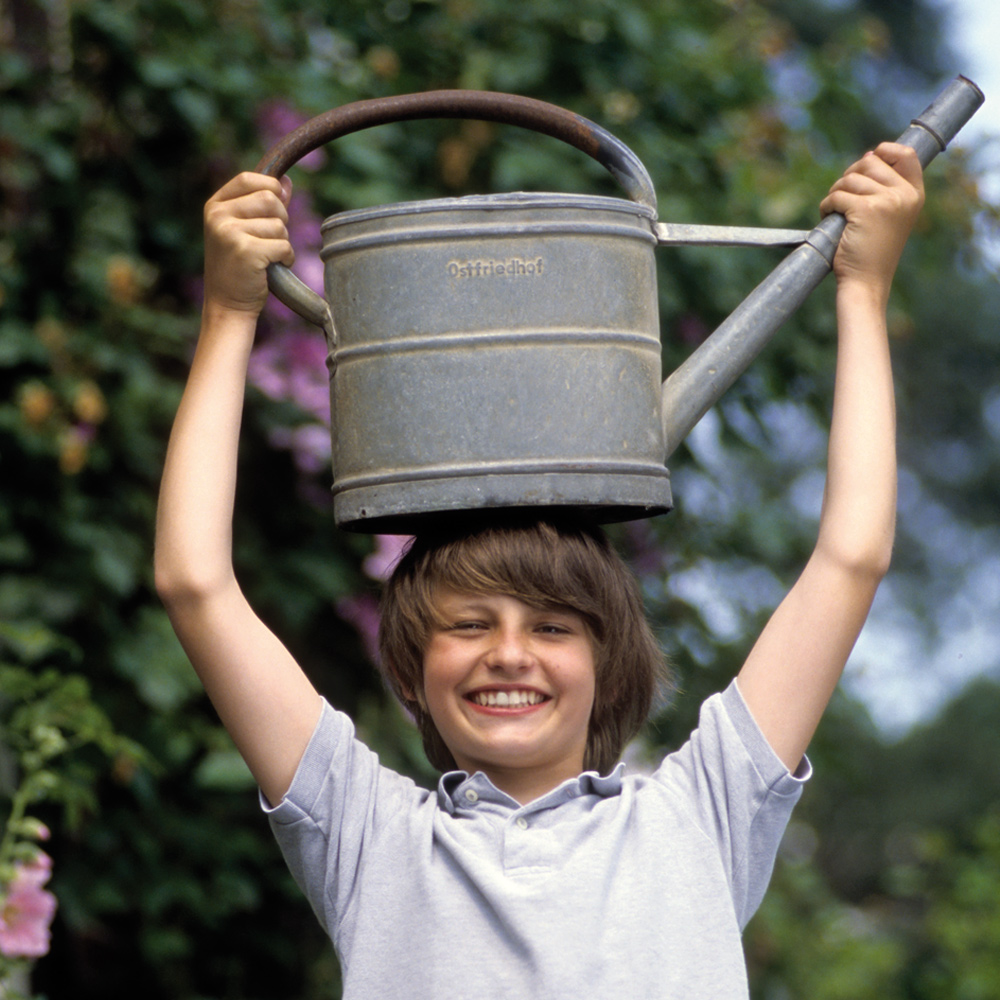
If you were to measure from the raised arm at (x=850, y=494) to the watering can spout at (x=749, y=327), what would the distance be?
3cm

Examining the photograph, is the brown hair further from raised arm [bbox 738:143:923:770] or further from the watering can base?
raised arm [bbox 738:143:923:770]

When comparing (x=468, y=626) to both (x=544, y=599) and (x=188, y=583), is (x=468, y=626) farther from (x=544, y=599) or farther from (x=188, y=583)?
(x=188, y=583)

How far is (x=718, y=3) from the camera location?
11.0 feet

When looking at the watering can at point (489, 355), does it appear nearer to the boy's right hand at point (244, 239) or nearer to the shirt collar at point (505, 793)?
the boy's right hand at point (244, 239)

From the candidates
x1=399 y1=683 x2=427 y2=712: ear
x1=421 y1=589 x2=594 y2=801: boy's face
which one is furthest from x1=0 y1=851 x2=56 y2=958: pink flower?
x1=421 y1=589 x2=594 y2=801: boy's face

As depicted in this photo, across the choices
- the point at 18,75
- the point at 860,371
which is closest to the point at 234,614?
Result: the point at 860,371

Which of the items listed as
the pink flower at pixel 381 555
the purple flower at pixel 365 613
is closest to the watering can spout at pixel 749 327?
the pink flower at pixel 381 555

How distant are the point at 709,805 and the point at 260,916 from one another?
1685mm

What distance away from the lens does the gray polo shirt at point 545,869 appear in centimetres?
131

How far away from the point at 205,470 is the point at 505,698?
0.38 metres

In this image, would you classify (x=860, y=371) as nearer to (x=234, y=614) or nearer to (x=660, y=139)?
(x=234, y=614)

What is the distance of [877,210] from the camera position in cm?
151

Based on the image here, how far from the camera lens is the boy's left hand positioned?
4.95ft

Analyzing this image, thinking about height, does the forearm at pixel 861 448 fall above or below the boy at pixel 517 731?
above
